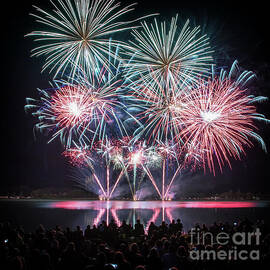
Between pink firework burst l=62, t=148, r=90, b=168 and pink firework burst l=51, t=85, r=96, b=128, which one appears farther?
pink firework burst l=62, t=148, r=90, b=168

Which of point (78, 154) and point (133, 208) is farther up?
point (78, 154)

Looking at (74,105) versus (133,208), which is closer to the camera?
(74,105)

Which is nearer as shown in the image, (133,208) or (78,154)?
(133,208)

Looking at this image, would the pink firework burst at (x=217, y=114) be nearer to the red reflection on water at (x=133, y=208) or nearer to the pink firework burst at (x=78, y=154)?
the red reflection on water at (x=133, y=208)

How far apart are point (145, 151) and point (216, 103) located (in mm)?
23618

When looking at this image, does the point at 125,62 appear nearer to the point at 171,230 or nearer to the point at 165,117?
the point at 165,117

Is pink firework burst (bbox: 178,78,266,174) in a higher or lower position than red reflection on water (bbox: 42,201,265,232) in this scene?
higher

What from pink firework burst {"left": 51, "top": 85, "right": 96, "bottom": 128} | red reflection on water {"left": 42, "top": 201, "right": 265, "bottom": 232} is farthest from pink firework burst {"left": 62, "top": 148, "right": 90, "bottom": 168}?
pink firework burst {"left": 51, "top": 85, "right": 96, "bottom": 128}

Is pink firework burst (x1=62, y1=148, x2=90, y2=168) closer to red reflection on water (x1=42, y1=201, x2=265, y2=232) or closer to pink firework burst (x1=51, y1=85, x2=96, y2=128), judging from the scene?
red reflection on water (x1=42, y1=201, x2=265, y2=232)

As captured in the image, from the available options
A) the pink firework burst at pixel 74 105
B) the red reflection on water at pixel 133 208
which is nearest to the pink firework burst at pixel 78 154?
the red reflection on water at pixel 133 208

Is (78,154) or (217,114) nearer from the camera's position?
(217,114)

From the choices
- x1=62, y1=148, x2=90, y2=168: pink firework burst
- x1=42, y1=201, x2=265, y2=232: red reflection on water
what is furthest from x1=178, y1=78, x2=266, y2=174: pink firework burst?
x1=62, y1=148, x2=90, y2=168: pink firework burst

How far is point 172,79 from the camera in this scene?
25.0 metres

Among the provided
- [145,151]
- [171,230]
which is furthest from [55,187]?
[171,230]
